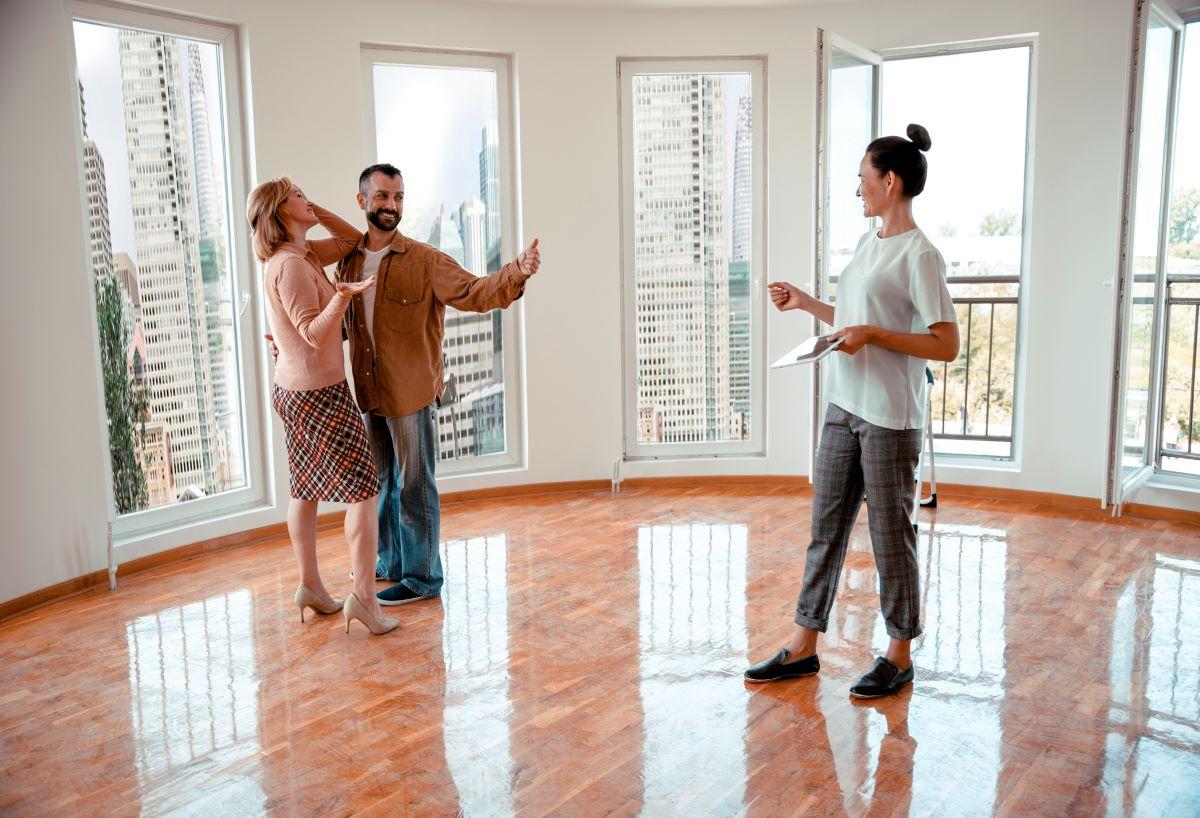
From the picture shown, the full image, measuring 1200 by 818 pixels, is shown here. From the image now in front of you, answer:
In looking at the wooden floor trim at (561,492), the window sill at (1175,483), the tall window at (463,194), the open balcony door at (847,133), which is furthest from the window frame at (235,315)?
the window sill at (1175,483)

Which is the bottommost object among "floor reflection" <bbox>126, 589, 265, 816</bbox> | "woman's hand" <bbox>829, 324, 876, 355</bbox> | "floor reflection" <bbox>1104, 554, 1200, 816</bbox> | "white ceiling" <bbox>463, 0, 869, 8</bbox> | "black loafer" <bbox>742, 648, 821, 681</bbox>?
"floor reflection" <bbox>126, 589, 265, 816</bbox>

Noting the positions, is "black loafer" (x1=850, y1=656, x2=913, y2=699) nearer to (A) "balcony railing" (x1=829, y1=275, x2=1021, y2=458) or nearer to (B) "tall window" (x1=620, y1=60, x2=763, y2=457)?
(A) "balcony railing" (x1=829, y1=275, x2=1021, y2=458)

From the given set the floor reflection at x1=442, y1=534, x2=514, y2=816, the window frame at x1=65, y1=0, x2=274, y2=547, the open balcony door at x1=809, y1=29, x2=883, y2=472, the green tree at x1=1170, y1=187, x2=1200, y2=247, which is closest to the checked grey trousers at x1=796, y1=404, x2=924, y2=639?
the floor reflection at x1=442, y1=534, x2=514, y2=816

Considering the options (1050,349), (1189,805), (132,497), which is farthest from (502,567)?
(1050,349)

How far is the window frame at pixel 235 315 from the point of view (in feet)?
13.5

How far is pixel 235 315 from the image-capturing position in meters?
4.51

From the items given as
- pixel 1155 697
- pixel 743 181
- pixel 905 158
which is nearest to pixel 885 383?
pixel 905 158

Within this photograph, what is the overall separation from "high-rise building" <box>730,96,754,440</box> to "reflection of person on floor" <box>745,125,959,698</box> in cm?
276

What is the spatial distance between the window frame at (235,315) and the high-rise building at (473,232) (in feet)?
3.64

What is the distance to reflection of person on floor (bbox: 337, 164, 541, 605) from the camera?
11.2ft

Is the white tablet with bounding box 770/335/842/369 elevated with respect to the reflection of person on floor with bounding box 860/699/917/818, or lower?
elevated

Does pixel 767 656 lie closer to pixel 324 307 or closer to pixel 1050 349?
pixel 324 307

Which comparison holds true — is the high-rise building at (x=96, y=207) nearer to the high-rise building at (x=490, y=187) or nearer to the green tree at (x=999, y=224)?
the high-rise building at (x=490, y=187)

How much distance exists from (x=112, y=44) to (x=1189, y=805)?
4.49 m
